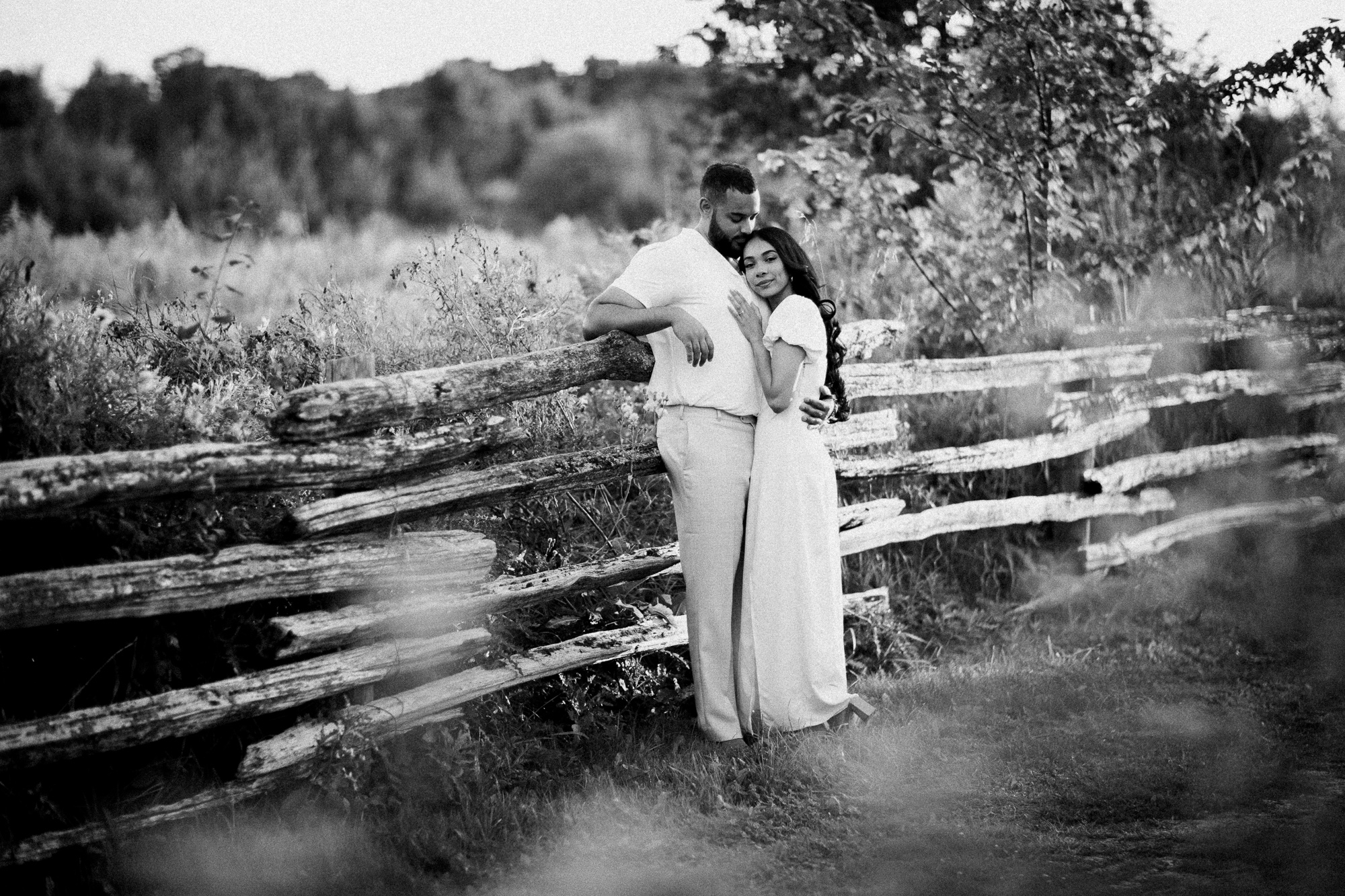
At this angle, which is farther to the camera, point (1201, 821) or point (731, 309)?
point (731, 309)

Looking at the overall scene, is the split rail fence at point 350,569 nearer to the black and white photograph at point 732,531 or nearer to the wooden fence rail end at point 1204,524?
the black and white photograph at point 732,531

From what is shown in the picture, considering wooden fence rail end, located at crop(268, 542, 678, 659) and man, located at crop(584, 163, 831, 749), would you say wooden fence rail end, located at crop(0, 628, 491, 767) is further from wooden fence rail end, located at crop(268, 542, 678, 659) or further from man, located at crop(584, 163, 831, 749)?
man, located at crop(584, 163, 831, 749)

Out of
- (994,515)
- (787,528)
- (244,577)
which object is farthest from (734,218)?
(994,515)

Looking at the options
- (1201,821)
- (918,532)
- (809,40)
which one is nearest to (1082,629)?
(918,532)

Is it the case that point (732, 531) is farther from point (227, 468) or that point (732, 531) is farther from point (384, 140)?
point (384, 140)

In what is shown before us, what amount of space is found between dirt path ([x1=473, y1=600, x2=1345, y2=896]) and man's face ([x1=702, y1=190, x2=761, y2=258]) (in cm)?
205

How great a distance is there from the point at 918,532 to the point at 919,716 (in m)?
1.60

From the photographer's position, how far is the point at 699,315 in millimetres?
4395

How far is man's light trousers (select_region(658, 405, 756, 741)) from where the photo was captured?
14.4 ft

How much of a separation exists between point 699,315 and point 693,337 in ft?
0.57

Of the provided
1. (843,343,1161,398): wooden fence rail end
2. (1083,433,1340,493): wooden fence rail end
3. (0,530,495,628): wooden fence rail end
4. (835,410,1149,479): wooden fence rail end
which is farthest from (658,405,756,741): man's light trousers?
(1083,433,1340,493): wooden fence rail end

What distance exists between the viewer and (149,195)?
10836mm

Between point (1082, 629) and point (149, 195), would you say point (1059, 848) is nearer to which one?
point (1082, 629)

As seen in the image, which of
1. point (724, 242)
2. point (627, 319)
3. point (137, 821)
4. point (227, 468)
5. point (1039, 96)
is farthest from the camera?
point (1039, 96)
